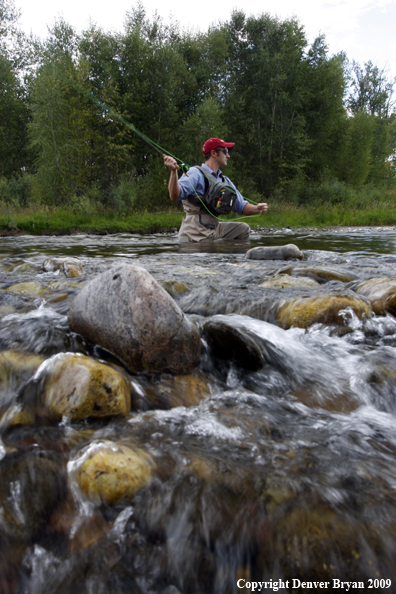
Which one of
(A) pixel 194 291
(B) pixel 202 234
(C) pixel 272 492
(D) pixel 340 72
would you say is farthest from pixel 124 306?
(D) pixel 340 72

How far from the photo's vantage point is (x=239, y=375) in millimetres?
2645

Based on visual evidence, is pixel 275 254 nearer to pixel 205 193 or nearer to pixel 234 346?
pixel 205 193

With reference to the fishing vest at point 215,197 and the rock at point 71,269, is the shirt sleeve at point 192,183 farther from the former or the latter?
the rock at point 71,269

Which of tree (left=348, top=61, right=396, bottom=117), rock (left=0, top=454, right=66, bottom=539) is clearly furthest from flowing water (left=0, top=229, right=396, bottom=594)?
tree (left=348, top=61, right=396, bottom=117)

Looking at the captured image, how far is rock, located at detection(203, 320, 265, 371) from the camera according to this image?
2.72m

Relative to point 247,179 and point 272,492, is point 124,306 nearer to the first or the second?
point 272,492

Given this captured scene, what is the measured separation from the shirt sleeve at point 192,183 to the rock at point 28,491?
620cm

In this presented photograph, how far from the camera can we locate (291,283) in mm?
4648

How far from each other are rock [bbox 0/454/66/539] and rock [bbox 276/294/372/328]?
240 centimetres

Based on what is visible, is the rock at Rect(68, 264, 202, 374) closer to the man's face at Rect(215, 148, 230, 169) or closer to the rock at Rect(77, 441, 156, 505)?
the rock at Rect(77, 441, 156, 505)

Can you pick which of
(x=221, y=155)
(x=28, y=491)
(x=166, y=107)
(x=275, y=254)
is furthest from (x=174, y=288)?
(x=166, y=107)

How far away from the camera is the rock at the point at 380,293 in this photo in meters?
3.61

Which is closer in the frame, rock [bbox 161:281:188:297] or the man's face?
rock [bbox 161:281:188:297]

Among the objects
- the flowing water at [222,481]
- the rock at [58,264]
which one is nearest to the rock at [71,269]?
the rock at [58,264]
